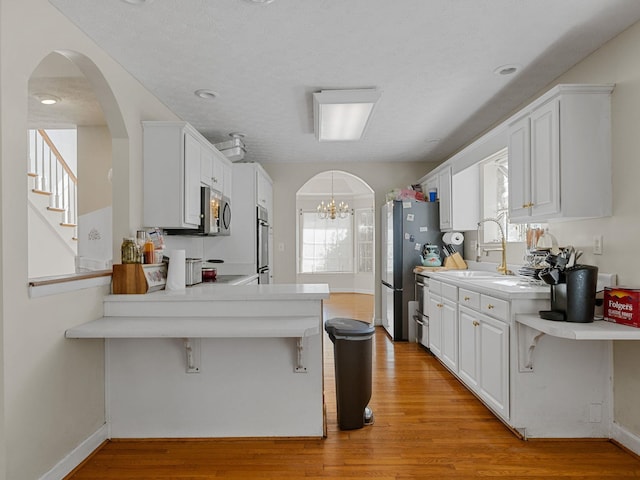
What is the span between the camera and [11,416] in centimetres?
182

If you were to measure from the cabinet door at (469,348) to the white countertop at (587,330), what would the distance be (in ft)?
2.42

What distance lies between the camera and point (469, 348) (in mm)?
3246

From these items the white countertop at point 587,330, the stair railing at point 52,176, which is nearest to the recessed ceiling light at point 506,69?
the white countertop at point 587,330

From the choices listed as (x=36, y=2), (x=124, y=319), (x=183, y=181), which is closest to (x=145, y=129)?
(x=183, y=181)

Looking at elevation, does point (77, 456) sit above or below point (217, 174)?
below

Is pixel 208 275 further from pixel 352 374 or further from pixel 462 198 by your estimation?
pixel 462 198

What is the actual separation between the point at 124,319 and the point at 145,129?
147 cm

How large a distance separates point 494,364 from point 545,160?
1.40 metres

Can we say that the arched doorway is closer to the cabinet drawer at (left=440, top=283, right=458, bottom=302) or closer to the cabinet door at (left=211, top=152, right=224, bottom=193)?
the cabinet door at (left=211, top=152, right=224, bottom=193)

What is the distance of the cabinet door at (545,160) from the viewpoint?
256 cm

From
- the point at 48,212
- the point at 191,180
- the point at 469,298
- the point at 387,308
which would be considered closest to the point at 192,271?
the point at 191,180

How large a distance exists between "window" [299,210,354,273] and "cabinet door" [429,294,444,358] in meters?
5.82

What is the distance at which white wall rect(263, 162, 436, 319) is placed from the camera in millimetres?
6078

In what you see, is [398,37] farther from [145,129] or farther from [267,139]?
[267,139]
